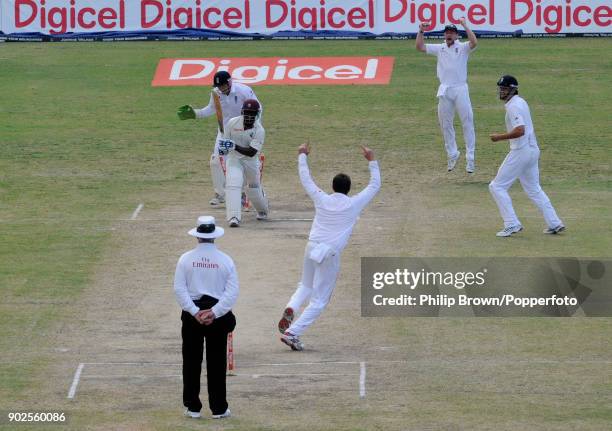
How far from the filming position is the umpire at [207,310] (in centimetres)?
1317

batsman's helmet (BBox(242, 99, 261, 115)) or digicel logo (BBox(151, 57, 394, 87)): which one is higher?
batsman's helmet (BBox(242, 99, 261, 115))

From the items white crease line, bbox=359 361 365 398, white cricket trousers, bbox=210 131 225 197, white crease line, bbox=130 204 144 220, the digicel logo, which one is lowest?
white crease line, bbox=359 361 365 398

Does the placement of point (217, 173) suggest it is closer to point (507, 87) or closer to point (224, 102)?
point (224, 102)

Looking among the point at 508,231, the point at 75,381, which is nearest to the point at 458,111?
the point at 508,231

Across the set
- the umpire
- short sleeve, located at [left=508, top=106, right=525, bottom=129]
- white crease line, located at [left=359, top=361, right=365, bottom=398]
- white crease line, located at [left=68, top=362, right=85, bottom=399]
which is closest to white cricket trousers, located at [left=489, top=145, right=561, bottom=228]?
short sleeve, located at [left=508, top=106, right=525, bottom=129]

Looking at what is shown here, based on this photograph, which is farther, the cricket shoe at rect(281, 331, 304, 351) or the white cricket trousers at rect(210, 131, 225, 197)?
the white cricket trousers at rect(210, 131, 225, 197)

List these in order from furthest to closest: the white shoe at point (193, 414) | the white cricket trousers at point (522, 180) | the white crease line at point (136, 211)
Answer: the white crease line at point (136, 211) < the white cricket trousers at point (522, 180) < the white shoe at point (193, 414)

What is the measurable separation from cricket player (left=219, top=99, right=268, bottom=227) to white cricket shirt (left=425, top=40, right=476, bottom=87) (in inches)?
177

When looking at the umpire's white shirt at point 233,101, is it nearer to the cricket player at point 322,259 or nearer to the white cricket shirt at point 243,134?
the white cricket shirt at point 243,134

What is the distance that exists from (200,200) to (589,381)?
10239 mm

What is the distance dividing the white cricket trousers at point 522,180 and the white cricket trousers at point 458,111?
4.52 m

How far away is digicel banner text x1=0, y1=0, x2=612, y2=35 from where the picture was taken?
38625 millimetres

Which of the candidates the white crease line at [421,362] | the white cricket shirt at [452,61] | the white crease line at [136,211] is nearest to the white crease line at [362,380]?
the white crease line at [421,362]

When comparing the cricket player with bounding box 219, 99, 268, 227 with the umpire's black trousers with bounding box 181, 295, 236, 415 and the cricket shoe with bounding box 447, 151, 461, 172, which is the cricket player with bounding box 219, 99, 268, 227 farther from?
the umpire's black trousers with bounding box 181, 295, 236, 415
